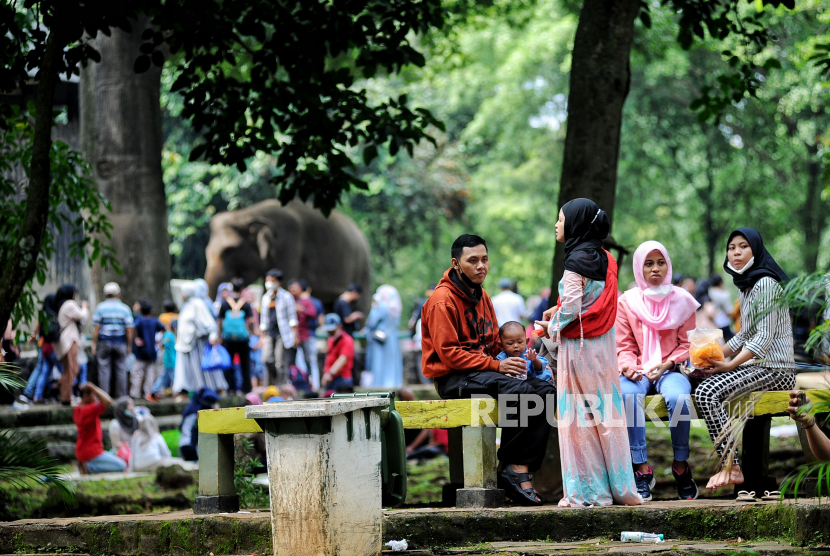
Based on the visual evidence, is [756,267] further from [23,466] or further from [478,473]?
[23,466]

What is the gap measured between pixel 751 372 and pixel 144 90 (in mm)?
9754

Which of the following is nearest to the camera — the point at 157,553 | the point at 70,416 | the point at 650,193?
the point at 157,553

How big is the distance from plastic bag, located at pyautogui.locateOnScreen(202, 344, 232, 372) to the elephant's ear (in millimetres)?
7184

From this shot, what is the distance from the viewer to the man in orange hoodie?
6.14 m

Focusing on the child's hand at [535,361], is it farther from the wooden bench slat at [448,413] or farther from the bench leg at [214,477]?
the bench leg at [214,477]

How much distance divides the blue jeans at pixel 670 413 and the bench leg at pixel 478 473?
0.98 meters

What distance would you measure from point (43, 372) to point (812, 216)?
20.3 meters

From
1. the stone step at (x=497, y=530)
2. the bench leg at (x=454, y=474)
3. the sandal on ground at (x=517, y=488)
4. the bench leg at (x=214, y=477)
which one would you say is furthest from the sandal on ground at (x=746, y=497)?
the bench leg at (x=214, y=477)

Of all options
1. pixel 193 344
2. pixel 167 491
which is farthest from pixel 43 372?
pixel 167 491

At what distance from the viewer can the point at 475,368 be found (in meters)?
6.29

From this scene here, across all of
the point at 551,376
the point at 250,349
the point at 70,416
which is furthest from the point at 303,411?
the point at 250,349

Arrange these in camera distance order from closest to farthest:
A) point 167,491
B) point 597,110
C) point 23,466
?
point 23,466 → point 597,110 → point 167,491

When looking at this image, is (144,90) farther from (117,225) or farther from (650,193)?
(650,193)

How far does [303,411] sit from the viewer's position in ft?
15.1
